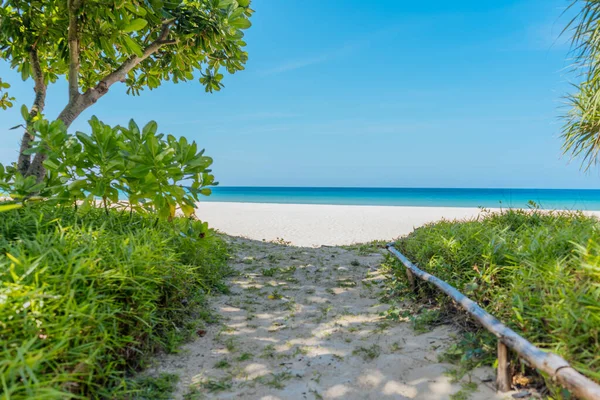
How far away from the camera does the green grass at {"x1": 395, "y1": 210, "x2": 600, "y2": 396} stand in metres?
1.88

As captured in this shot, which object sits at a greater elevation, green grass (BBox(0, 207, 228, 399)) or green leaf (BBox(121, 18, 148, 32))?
green leaf (BBox(121, 18, 148, 32))

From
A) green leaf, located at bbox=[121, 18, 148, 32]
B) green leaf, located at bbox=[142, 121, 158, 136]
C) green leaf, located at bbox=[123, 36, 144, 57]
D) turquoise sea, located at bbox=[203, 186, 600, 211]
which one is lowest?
turquoise sea, located at bbox=[203, 186, 600, 211]

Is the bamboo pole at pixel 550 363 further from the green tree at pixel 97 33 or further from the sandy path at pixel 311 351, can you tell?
the green tree at pixel 97 33

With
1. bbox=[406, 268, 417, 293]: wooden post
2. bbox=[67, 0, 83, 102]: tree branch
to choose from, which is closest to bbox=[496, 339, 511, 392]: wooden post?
bbox=[406, 268, 417, 293]: wooden post

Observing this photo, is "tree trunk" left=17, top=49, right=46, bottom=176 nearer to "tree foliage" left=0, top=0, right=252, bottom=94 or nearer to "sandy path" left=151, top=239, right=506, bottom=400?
"tree foliage" left=0, top=0, right=252, bottom=94

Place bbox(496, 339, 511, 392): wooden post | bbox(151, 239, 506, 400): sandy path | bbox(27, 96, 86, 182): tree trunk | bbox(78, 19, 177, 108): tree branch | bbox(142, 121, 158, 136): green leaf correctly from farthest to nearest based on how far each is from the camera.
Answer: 1. bbox(78, 19, 177, 108): tree branch
2. bbox(27, 96, 86, 182): tree trunk
3. bbox(142, 121, 158, 136): green leaf
4. bbox(151, 239, 506, 400): sandy path
5. bbox(496, 339, 511, 392): wooden post

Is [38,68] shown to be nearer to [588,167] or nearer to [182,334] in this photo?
[182,334]

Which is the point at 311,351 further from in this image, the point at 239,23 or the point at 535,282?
the point at 239,23

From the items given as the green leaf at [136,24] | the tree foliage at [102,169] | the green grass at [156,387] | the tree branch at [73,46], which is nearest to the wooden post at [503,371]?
the green grass at [156,387]

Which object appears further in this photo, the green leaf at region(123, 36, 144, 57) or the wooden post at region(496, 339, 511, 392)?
the green leaf at region(123, 36, 144, 57)

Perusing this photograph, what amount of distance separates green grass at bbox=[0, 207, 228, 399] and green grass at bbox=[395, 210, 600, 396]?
7.41ft

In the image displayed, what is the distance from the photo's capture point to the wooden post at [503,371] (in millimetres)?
2018

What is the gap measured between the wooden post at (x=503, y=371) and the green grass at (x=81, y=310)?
7.09ft

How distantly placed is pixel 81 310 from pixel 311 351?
1659 millimetres
